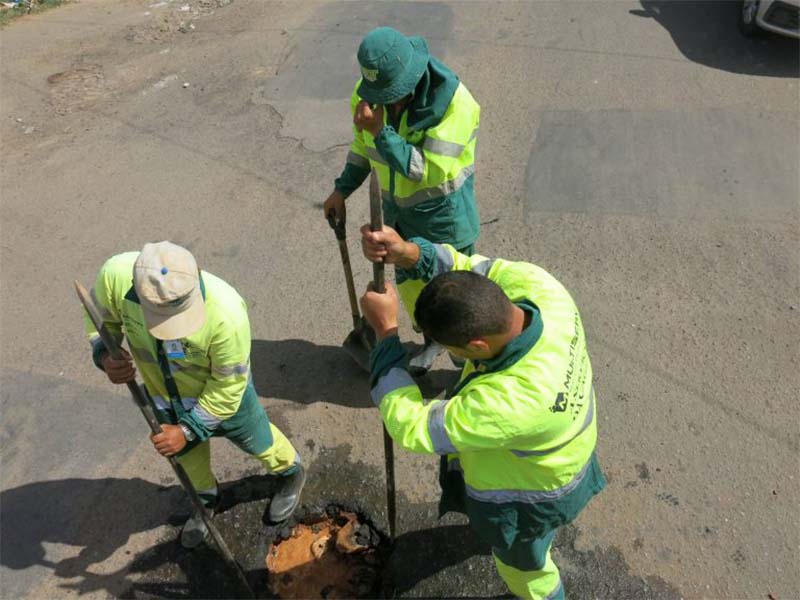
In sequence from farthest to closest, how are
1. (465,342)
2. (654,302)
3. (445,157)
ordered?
(654,302)
(445,157)
(465,342)

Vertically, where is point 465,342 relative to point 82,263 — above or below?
above

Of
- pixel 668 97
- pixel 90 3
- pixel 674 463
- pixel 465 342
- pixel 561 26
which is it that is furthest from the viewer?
pixel 90 3

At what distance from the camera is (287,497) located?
368cm

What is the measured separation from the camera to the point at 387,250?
2611mm

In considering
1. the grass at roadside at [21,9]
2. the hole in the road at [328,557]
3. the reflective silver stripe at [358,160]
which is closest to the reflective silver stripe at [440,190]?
the reflective silver stripe at [358,160]

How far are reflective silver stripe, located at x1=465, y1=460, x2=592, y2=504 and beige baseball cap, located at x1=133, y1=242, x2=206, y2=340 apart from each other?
139cm

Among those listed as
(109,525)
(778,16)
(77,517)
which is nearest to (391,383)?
(109,525)

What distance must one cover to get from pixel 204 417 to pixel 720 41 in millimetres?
7828

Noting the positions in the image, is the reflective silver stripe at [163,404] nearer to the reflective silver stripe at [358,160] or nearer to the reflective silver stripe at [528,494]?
the reflective silver stripe at [528,494]

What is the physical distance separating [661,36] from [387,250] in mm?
6999

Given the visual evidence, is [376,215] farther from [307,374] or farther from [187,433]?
[307,374]

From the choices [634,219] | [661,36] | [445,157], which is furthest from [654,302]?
[661,36]

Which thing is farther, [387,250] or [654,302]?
[654,302]

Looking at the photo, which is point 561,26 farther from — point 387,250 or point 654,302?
point 387,250
